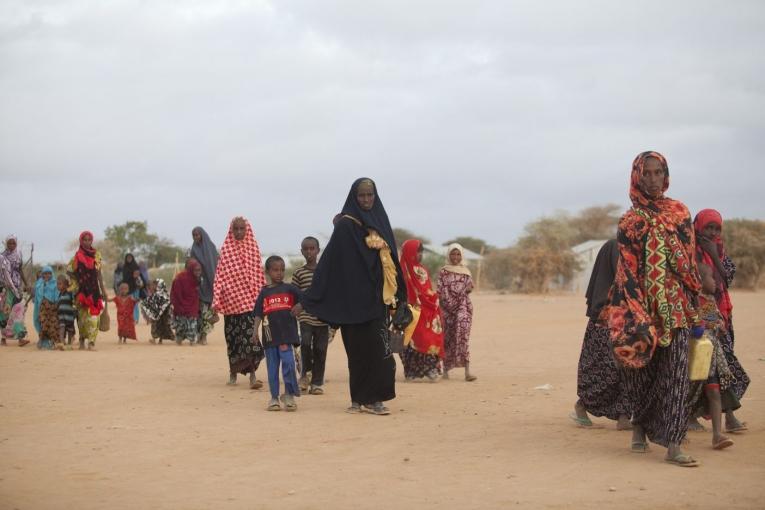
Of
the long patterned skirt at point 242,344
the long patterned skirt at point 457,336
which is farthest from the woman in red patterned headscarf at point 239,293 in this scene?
the long patterned skirt at point 457,336

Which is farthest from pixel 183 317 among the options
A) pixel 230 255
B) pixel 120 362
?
pixel 230 255

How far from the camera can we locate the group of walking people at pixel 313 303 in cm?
1040

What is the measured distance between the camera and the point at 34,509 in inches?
238

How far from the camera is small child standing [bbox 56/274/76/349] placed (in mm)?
18578

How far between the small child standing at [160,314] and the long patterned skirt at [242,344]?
851cm

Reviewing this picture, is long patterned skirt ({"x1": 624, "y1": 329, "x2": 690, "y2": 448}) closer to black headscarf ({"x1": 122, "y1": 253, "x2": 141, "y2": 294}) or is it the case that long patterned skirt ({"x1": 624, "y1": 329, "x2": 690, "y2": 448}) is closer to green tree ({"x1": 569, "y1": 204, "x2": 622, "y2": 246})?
black headscarf ({"x1": 122, "y1": 253, "x2": 141, "y2": 294})

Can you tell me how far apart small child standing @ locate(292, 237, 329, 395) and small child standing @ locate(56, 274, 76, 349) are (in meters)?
7.42

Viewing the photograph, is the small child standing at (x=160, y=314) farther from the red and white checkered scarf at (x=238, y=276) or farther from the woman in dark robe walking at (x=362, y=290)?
the woman in dark robe walking at (x=362, y=290)

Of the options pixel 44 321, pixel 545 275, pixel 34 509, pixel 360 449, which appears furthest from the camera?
pixel 545 275

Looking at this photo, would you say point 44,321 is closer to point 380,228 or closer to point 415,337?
point 415,337

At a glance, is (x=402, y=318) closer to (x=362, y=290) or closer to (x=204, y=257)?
(x=362, y=290)

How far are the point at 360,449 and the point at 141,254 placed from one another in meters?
60.8

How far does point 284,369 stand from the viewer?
34.5 ft

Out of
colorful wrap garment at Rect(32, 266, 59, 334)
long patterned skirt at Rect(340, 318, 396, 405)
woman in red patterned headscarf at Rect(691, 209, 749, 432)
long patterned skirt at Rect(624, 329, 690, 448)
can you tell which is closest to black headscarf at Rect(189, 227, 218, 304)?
colorful wrap garment at Rect(32, 266, 59, 334)
